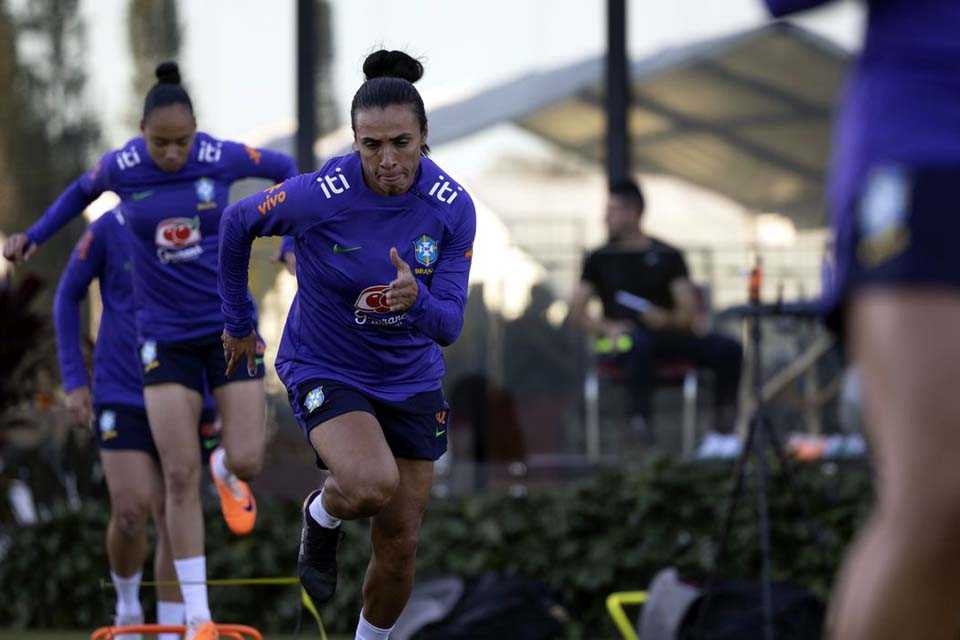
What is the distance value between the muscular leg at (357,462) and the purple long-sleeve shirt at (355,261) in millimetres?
157

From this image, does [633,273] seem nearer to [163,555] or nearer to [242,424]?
[242,424]

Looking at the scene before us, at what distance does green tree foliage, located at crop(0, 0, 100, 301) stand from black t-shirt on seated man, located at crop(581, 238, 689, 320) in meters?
3.74

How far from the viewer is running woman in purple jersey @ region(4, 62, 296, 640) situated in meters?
6.49

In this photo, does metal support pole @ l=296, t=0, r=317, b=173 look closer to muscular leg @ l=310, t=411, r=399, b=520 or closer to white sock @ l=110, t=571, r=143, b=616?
white sock @ l=110, t=571, r=143, b=616

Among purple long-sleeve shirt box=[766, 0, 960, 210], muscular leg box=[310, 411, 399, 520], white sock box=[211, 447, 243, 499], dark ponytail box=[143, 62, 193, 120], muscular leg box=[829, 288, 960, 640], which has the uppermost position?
dark ponytail box=[143, 62, 193, 120]

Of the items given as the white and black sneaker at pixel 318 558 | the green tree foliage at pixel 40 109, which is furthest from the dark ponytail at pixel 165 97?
the green tree foliage at pixel 40 109

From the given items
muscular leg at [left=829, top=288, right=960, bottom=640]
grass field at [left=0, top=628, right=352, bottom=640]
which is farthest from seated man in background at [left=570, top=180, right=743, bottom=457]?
muscular leg at [left=829, top=288, right=960, bottom=640]

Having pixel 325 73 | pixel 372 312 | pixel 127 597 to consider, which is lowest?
pixel 127 597

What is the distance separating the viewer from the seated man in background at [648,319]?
868cm

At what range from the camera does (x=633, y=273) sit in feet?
29.3

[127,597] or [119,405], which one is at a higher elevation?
[119,405]

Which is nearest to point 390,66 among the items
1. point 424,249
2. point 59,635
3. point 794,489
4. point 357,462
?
point 424,249

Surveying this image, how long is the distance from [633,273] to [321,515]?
3920 millimetres

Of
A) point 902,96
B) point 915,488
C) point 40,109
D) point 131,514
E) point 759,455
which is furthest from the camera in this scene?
point 40,109
